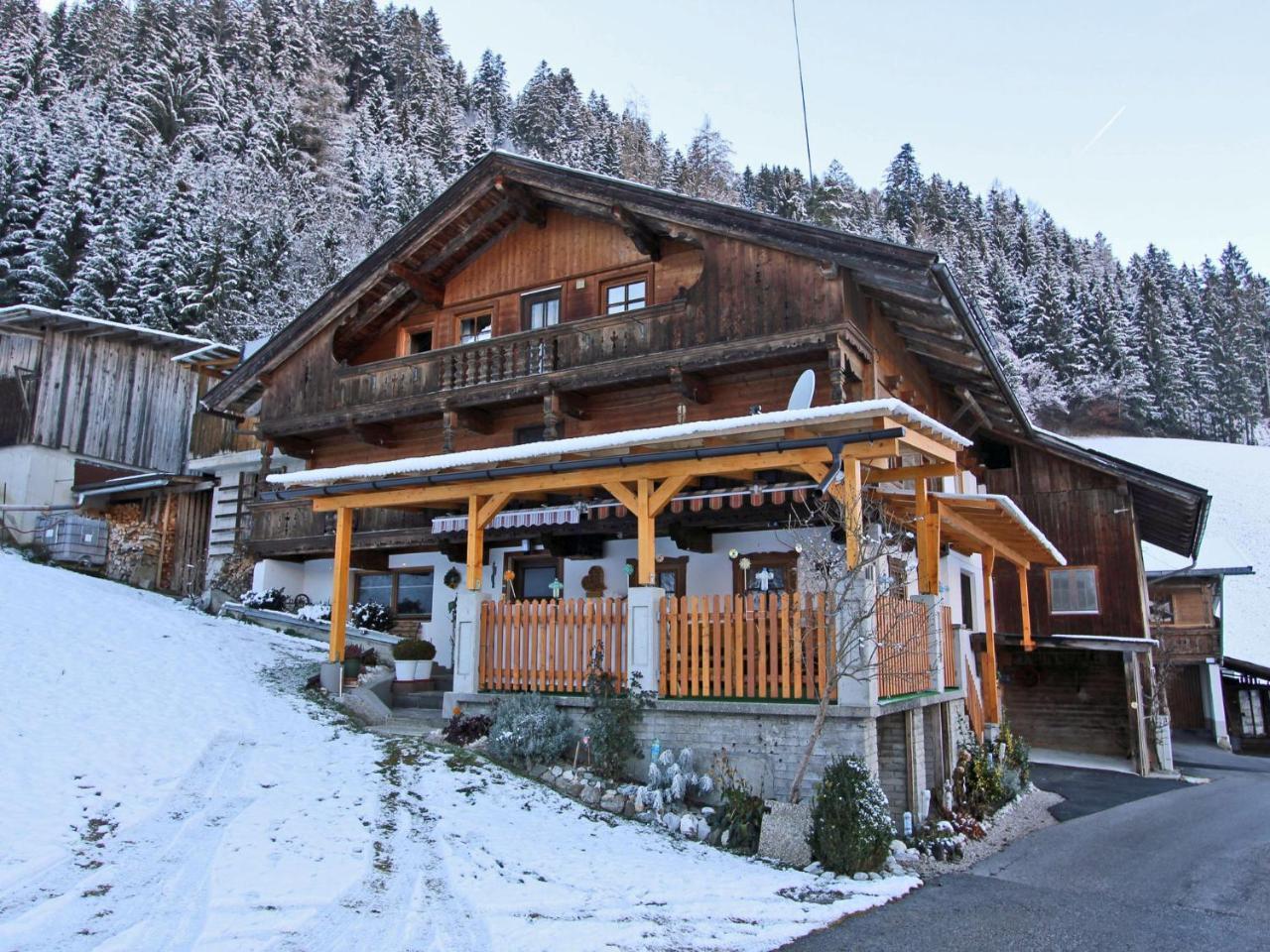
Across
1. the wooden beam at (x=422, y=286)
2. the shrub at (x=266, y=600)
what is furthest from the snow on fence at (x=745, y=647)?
the shrub at (x=266, y=600)

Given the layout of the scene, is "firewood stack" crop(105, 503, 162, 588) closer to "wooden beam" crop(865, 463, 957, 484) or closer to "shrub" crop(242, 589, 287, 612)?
"shrub" crop(242, 589, 287, 612)

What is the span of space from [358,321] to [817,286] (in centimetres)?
1054

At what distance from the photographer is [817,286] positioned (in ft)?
48.9

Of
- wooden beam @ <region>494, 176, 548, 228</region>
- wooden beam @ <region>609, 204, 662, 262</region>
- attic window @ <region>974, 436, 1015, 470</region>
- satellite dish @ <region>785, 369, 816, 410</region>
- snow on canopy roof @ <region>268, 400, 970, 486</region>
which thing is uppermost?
wooden beam @ <region>494, 176, 548, 228</region>

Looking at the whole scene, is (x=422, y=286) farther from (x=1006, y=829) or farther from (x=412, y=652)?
(x=1006, y=829)

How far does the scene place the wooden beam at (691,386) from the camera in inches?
620

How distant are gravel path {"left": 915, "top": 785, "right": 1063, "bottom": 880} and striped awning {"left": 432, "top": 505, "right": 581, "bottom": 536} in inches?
280

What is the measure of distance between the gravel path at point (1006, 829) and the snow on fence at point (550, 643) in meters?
3.96

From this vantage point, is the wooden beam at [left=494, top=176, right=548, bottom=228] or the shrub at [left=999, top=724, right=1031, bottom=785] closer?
the shrub at [left=999, top=724, right=1031, bottom=785]

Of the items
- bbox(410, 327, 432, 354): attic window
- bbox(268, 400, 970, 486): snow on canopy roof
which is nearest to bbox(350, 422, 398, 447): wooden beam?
bbox(410, 327, 432, 354): attic window

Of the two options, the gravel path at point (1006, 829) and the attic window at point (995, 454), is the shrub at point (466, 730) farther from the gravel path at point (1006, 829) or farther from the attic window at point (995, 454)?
the attic window at point (995, 454)

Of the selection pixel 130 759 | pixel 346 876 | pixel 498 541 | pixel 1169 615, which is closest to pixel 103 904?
pixel 346 876

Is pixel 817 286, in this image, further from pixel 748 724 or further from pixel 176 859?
pixel 176 859

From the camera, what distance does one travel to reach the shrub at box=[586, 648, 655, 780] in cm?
1041
